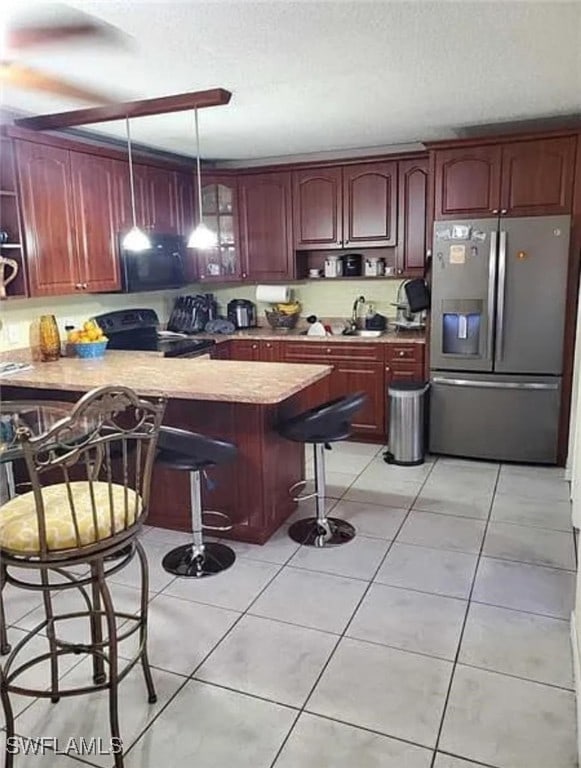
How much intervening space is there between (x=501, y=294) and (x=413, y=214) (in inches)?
44.7

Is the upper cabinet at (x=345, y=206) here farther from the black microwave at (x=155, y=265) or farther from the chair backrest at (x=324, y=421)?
the chair backrest at (x=324, y=421)

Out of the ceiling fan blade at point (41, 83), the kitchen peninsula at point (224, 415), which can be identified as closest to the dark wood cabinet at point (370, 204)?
the kitchen peninsula at point (224, 415)

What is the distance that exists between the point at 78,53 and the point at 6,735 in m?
2.66

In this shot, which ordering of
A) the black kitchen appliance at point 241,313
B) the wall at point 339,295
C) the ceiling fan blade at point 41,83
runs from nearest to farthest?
1. the ceiling fan blade at point 41,83
2. the wall at point 339,295
3. the black kitchen appliance at point 241,313

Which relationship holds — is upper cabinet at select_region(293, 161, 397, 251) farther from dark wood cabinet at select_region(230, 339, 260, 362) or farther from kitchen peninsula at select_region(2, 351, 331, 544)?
kitchen peninsula at select_region(2, 351, 331, 544)

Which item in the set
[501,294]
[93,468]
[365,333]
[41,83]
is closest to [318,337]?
[365,333]

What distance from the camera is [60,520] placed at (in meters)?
1.71

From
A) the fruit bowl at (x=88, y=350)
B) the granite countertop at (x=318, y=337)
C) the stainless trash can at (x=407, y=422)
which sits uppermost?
the fruit bowl at (x=88, y=350)

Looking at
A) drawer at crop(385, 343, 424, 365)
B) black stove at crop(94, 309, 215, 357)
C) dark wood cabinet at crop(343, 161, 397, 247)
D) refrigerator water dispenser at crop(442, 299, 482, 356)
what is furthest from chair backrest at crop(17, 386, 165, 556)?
dark wood cabinet at crop(343, 161, 397, 247)

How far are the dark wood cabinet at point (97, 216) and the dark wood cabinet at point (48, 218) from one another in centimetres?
6

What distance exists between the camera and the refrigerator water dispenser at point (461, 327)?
13.6 ft

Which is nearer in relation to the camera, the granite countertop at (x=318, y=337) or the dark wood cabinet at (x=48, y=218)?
the dark wood cabinet at (x=48, y=218)

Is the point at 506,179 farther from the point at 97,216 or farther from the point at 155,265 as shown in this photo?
the point at 97,216

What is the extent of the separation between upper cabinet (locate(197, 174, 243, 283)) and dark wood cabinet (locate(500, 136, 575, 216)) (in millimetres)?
2357
